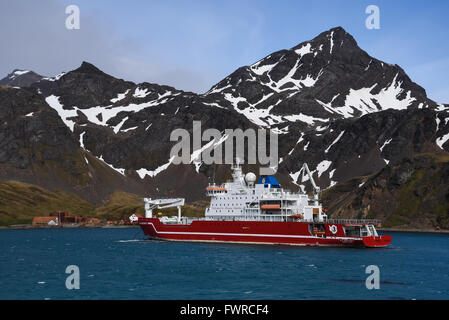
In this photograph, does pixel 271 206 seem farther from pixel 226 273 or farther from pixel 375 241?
pixel 226 273

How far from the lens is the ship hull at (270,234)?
73.9m

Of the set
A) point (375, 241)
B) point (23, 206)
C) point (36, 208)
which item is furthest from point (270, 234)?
point (36, 208)

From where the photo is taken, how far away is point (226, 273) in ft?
169

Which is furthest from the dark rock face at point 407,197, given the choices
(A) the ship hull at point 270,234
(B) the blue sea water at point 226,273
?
(A) the ship hull at point 270,234

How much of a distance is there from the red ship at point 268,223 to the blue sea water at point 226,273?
1.96 metres

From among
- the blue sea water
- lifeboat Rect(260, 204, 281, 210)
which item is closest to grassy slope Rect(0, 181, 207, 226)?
lifeboat Rect(260, 204, 281, 210)

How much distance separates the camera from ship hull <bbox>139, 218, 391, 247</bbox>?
242ft

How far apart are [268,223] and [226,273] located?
86.4 ft

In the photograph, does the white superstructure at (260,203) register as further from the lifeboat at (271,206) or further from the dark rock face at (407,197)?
the dark rock face at (407,197)
